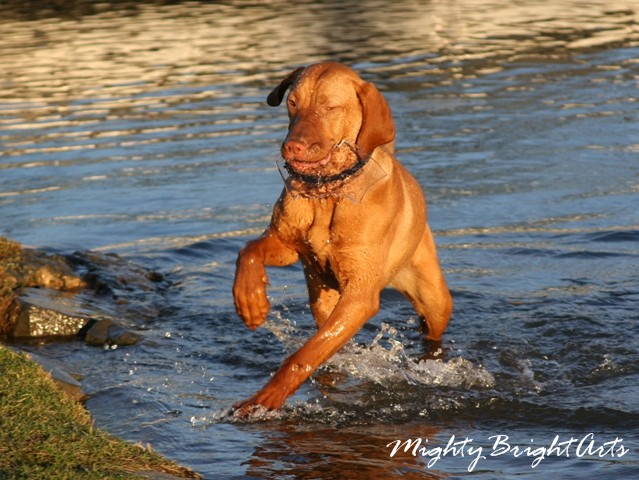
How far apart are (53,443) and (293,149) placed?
71.0 inches

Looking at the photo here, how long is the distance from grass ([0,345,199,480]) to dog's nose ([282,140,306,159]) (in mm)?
1588

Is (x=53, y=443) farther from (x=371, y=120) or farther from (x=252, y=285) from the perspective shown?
(x=371, y=120)

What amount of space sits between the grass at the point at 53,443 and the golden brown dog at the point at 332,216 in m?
0.97

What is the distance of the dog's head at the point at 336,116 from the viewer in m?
5.95

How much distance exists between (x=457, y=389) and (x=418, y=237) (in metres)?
0.98

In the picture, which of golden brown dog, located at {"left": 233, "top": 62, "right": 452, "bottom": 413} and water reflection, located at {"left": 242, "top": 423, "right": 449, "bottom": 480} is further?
golden brown dog, located at {"left": 233, "top": 62, "right": 452, "bottom": 413}

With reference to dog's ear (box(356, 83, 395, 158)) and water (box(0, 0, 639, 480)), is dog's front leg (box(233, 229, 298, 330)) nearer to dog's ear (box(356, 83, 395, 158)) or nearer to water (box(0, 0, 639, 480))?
water (box(0, 0, 639, 480))

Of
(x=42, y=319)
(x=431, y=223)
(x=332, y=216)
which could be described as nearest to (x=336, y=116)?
(x=332, y=216)

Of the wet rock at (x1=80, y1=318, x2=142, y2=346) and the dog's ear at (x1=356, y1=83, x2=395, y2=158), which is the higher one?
the dog's ear at (x1=356, y1=83, x2=395, y2=158)

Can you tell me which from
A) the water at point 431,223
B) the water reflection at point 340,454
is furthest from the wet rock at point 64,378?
the water reflection at point 340,454

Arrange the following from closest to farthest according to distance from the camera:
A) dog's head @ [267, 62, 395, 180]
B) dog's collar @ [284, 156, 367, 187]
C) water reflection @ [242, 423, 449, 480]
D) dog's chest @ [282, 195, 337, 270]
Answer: water reflection @ [242, 423, 449, 480]
dog's head @ [267, 62, 395, 180]
dog's collar @ [284, 156, 367, 187]
dog's chest @ [282, 195, 337, 270]

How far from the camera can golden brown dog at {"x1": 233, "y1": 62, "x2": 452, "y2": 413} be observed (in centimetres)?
600

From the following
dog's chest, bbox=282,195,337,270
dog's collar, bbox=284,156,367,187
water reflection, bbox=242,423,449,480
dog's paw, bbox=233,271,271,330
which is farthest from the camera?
dog's chest, bbox=282,195,337,270

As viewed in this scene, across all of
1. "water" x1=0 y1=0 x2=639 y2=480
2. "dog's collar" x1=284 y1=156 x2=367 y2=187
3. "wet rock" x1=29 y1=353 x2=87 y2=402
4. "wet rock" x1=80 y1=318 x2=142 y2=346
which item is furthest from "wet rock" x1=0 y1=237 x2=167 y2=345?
"dog's collar" x1=284 y1=156 x2=367 y2=187
